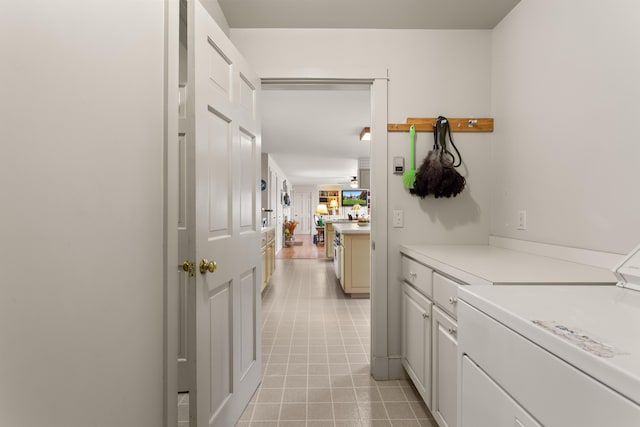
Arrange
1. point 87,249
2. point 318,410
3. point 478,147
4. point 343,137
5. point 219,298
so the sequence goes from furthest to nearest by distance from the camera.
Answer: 1. point 343,137
2. point 478,147
3. point 318,410
4. point 219,298
5. point 87,249

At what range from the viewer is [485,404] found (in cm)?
85

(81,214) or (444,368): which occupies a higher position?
(81,214)

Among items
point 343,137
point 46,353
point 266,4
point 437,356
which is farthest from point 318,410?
point 343,137

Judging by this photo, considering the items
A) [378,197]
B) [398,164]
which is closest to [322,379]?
[378,197]

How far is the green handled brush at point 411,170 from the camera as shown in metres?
2.15

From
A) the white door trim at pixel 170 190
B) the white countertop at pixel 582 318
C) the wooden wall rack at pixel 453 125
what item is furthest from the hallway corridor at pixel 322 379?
the wooden wall rack at pixel 453 125

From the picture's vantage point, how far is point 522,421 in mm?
707

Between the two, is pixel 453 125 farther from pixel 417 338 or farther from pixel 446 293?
pixel 417 338

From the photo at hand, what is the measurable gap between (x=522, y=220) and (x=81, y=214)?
6.97 ft

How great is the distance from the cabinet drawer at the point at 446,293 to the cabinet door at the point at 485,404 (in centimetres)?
42

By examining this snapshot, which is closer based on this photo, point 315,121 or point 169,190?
point 169,190

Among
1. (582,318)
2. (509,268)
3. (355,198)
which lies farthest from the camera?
(355,198)

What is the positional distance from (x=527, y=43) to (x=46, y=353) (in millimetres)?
2525

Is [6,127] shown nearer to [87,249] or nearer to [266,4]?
[87,249]
